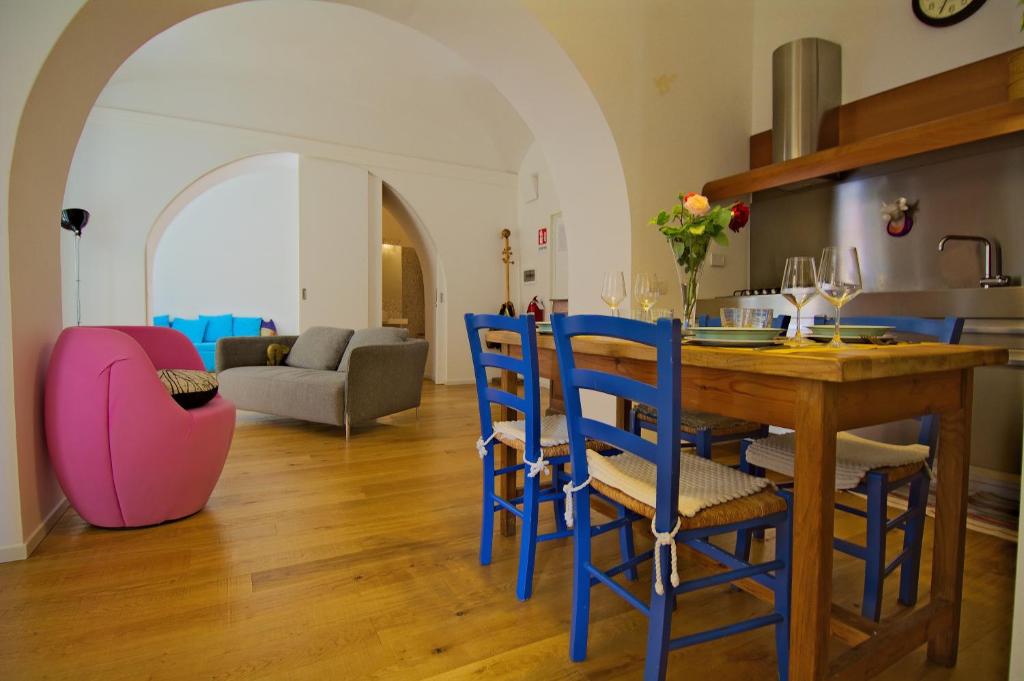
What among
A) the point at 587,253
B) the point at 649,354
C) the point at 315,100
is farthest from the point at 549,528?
the point at 315,100

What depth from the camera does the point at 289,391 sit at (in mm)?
3992

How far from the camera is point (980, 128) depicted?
90.2 inches

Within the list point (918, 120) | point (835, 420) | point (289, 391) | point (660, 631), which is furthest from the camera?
point (289, 391)

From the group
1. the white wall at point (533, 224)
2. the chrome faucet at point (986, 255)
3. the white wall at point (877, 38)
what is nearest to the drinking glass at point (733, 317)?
the chrome faucet at point (986, 255)

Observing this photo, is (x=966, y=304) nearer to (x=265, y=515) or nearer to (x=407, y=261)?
(x=265, y=515)

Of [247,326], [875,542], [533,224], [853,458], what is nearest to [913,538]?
[875,542]

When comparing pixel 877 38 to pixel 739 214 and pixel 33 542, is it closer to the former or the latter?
pixel 739 214

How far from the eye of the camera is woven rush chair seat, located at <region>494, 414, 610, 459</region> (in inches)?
66.6

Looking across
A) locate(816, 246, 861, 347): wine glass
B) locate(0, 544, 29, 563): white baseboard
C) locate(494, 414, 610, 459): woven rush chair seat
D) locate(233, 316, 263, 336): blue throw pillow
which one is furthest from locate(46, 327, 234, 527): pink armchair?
locate(233, 316, 263, 336): blue throw pillow

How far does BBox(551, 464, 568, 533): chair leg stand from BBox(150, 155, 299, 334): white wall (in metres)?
6.08

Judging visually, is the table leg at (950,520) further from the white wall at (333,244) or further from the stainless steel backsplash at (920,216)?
the white wall at (333,244)

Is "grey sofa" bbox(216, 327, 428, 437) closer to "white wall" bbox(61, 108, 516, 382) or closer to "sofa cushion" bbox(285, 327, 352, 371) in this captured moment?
"sofa cushion" bbox(285, 327, 352, 371)

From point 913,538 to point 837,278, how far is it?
→ 83 cm

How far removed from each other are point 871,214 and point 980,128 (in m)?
0.94
